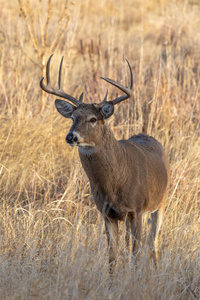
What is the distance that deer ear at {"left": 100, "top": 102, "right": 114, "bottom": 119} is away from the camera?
15.4 feet

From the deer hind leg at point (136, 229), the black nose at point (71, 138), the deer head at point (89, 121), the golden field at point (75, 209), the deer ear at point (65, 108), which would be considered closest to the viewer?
the golden field at point (75, 209)

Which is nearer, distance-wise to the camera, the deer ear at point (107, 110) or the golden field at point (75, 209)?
the golden field at point (75, 209)

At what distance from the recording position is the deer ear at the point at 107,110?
15.4 feet

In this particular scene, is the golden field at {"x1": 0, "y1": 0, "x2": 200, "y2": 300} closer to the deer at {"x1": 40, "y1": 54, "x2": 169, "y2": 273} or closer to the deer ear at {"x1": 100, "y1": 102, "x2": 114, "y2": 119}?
the deer at {"x1": 40, "y1": 54, "x2": 169, "y2": 273}

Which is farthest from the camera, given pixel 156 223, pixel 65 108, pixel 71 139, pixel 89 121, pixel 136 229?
pixel 156 223

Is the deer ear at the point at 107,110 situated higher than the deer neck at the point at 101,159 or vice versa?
the deer ear at the point at 107,110

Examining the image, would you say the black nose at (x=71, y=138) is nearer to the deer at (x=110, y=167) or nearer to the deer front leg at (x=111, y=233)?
the deer at (x=110, y=167)

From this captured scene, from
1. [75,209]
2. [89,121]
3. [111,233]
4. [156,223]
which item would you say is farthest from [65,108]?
[156,223]

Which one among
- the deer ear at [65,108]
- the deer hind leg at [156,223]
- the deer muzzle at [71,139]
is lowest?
the deer hind leg at [156,223]

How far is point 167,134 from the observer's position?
7445mm

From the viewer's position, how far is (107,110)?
4727 mm

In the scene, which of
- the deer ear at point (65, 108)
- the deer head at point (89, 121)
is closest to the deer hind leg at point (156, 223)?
the deer head at point (89, 121)

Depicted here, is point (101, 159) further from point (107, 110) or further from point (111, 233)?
point (111, 233)

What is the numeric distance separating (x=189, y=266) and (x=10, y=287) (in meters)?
1.65
